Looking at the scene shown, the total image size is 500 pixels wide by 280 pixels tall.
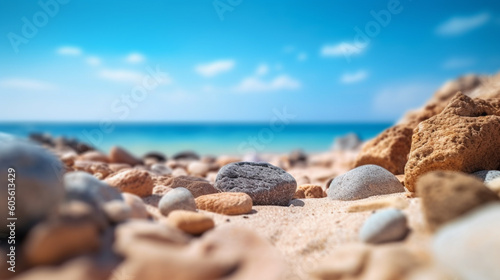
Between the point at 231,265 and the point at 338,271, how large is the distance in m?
0.77

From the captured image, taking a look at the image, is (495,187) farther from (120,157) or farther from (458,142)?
(120,157)

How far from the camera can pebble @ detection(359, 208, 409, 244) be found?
9.48 feet

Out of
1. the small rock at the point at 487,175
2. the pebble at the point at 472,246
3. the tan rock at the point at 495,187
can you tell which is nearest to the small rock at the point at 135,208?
the pebble at the point at 472,246

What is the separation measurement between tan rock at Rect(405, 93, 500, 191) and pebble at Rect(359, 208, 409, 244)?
68.8 inches

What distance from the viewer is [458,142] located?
4305 mm

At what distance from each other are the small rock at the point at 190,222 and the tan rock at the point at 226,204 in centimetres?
76

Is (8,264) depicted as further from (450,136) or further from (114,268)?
(450,136)

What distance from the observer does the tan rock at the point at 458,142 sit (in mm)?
4305

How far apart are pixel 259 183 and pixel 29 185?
2.99 m

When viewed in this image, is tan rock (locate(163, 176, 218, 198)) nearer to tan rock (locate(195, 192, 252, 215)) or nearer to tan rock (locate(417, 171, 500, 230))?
tan rock (locate(195, 192, 252, 215))

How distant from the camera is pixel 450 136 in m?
4.43

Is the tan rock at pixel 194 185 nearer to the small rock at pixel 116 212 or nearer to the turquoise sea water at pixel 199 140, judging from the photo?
the small rock at pixel 116 212

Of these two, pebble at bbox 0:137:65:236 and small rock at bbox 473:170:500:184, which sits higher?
small rock at bbox 473:170:500:184

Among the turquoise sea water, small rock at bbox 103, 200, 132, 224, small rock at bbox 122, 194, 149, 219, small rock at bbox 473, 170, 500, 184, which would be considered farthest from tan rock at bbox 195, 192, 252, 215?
the turquoise sea water
